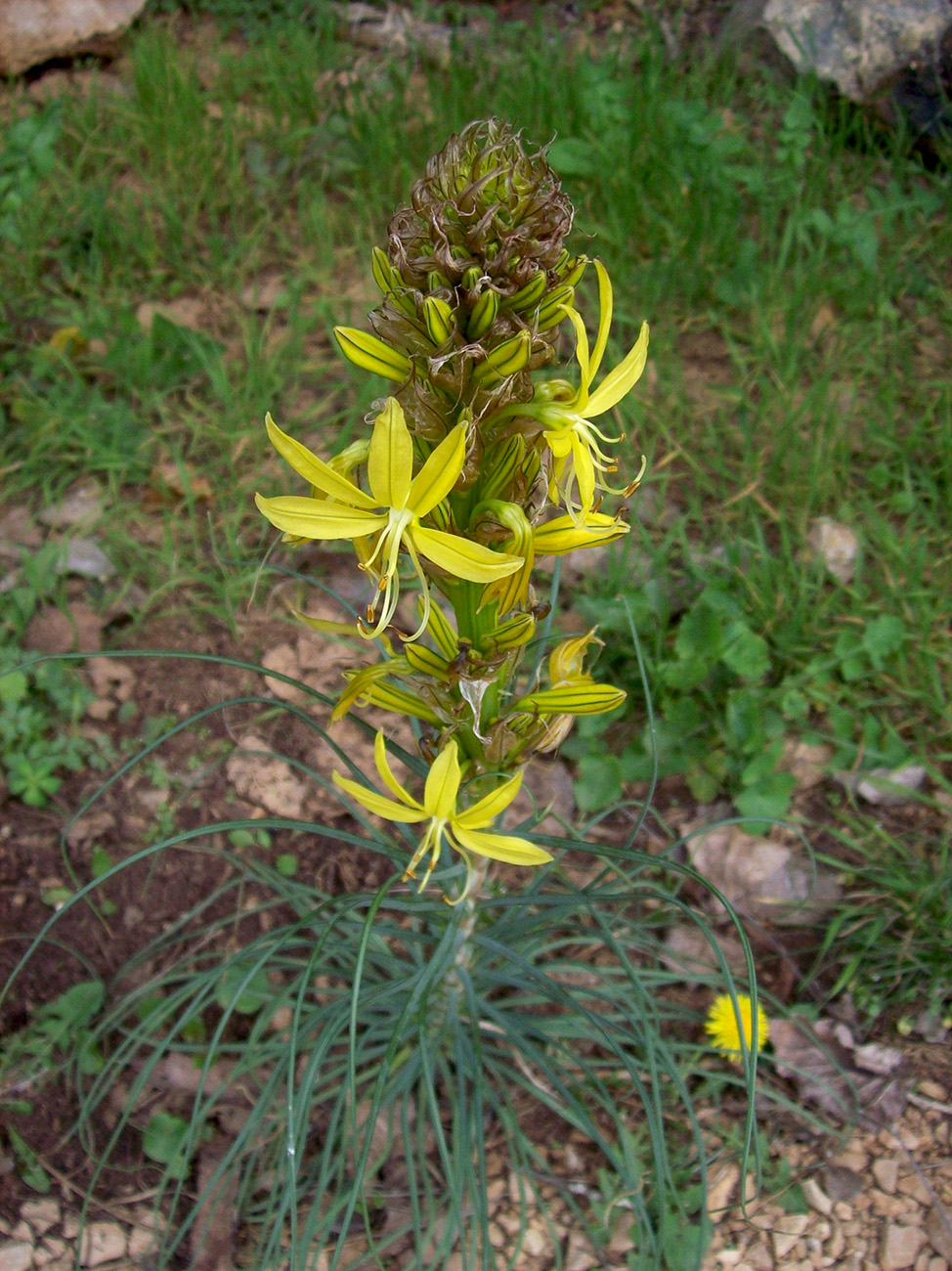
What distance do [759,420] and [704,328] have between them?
488mm

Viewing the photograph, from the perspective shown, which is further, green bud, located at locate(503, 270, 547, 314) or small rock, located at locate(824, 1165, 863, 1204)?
small rock, located at locate(824, 1165, 863, 1204)

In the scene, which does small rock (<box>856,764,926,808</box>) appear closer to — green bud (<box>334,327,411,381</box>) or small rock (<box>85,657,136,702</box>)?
green bud (<box>334,327,411,381</box>)

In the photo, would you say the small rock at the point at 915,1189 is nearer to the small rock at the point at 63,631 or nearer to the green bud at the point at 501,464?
the green bud at the point at 501,464

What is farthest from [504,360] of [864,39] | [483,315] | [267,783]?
[864,39]

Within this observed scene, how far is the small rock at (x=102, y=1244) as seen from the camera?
198cm

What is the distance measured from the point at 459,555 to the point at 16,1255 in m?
1.72

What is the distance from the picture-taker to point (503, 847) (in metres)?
1.36

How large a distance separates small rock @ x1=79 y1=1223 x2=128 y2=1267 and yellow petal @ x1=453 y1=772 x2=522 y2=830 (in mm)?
1310

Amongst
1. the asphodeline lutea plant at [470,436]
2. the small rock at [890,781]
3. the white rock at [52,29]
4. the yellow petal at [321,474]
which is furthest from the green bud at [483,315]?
the white rock at [52,29]

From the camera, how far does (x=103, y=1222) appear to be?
2031 millimetres

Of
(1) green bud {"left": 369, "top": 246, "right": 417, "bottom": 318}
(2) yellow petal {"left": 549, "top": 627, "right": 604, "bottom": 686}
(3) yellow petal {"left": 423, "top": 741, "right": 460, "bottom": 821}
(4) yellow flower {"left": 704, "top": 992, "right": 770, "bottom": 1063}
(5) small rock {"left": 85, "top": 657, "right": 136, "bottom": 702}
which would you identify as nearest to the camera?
(1) green bud {"left": 369, "top": 246, "right": 417, "bottom": 318}

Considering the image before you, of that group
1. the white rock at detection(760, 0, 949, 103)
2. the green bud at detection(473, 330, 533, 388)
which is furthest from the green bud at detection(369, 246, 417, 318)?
the white rock at detection(760, 0, 949, 103)

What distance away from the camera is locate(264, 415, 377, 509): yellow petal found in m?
1.15

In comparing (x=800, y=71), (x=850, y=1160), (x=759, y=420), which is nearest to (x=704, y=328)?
(x=759, y=420)
